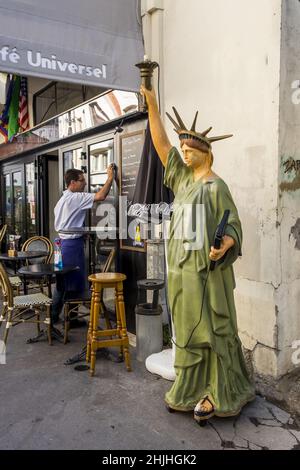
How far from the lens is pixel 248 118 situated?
3.55 m

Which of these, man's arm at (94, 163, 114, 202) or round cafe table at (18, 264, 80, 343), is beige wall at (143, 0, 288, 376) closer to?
man's arm at (94, 163, 114, 202)

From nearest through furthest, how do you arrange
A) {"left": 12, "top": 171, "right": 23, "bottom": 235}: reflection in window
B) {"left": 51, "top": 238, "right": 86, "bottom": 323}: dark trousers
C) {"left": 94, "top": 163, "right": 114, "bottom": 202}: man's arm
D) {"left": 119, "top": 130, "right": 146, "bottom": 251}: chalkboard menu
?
{"left": 119, "top": 130, "right": 146, "bottom": 251}: chalkboard menu < {"left": 94, "top": 163, "right": 114, "bottom": 202}: man's arm < {"left": 51, "top": 238, "right": 86, "bottom": 323}: dark trousers < {"left": 12, "top": 171, "right": 23, "bottom": 235}: reflection in window

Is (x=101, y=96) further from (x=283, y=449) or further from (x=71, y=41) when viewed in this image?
(x=283, y=449)

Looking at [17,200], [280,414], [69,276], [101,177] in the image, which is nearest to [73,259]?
[69,276]

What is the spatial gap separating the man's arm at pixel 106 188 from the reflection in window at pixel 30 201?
4127mm

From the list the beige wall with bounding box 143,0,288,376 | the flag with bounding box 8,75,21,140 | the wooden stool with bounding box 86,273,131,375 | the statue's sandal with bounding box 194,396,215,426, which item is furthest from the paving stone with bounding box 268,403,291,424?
the flag with bounding box 8,75,21,140

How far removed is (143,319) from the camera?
4.27 m

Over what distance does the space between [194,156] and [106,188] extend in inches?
89.0

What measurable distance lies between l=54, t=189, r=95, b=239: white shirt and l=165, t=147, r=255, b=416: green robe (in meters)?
2.42

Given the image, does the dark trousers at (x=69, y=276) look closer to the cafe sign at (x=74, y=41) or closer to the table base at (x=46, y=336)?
the table base at (x=46, y=336)

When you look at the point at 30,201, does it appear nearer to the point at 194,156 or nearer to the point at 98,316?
the point at 98,316

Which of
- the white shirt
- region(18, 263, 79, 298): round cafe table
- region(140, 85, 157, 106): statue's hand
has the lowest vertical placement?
region(18, 263, 79, 298): round cafe table

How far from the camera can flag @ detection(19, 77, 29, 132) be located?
8.56 meters

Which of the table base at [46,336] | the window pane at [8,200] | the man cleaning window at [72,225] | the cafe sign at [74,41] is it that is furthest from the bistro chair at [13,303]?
the window pane at [8,200]
